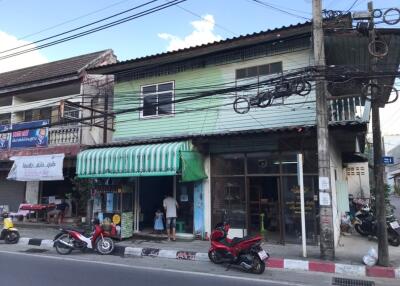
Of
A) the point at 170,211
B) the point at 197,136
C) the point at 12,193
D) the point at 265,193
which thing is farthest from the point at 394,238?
the point at 12,193

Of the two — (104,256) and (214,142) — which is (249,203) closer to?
(214,142)

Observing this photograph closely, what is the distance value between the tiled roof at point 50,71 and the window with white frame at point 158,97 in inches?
139

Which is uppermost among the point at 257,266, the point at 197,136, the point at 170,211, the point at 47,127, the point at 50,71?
the point at 50,71

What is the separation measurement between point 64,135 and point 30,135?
7.03 ft

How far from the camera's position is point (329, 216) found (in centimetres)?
980

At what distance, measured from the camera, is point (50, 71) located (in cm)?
1903

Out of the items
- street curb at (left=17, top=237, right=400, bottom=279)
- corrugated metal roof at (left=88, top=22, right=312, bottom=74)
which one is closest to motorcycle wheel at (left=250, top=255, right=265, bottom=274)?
street curb at (left=17, top=237, right=400, bottom=279)

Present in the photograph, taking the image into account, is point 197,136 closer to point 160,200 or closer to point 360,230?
point 160,200

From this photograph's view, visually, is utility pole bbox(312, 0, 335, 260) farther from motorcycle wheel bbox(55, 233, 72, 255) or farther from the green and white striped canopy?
motorcycle wheel bbox(55, 233, 72, 255)

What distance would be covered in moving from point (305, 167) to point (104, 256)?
258 inches

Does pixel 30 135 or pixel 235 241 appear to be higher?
pixel 30 135

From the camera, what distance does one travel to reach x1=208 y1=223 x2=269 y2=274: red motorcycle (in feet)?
28.7

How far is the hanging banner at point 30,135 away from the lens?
1738 centimetres

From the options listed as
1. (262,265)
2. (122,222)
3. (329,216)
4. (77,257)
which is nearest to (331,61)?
(329,216)
